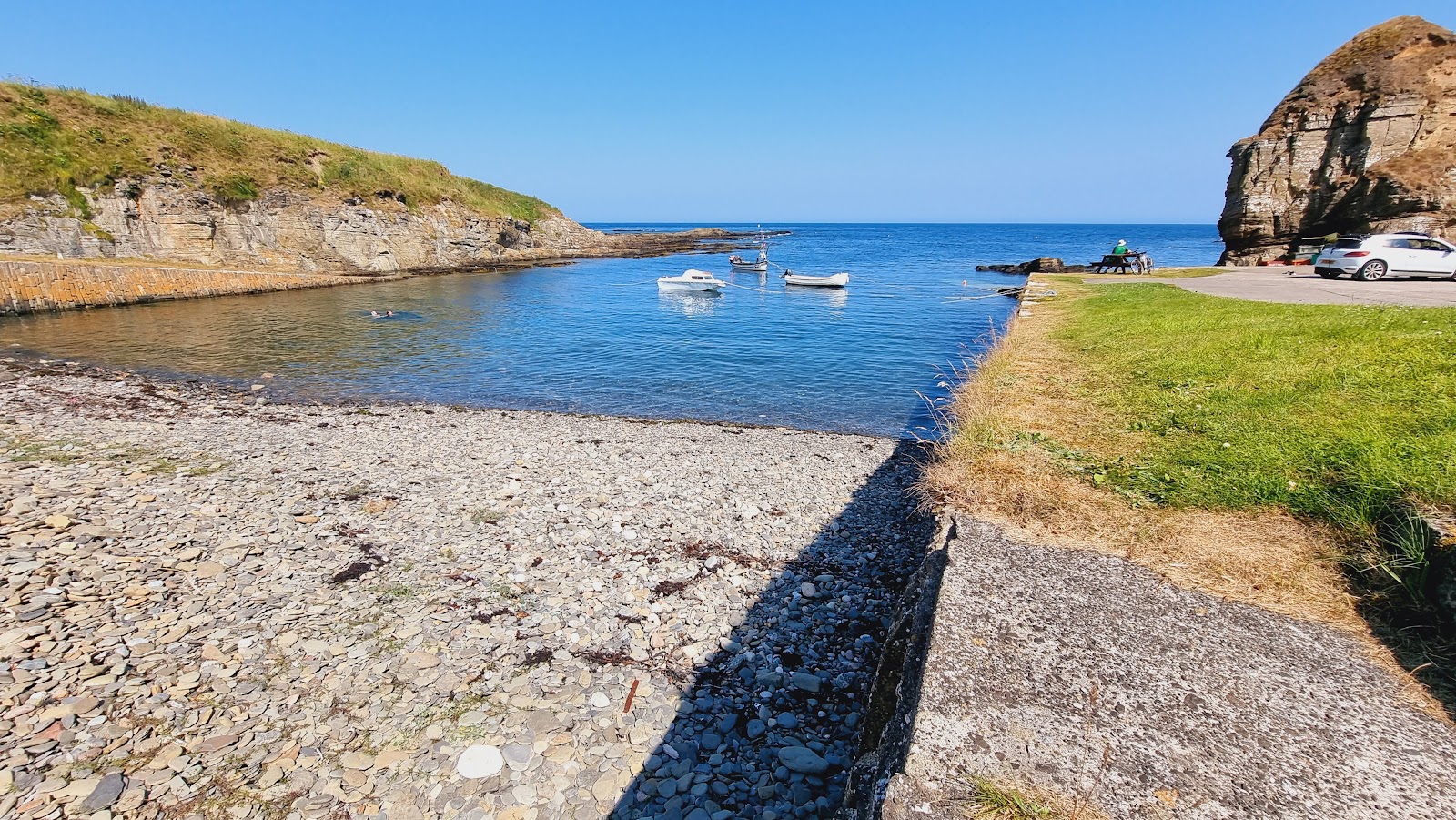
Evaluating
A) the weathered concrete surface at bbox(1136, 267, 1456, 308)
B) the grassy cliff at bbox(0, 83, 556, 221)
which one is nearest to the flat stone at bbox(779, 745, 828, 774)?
the weathered concrete surface at bbox(1136, 267, 1456, 308)

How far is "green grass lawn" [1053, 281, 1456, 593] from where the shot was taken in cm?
551

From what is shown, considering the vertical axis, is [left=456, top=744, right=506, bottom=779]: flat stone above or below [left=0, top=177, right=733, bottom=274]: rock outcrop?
below

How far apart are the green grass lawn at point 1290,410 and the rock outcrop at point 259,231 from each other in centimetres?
5245

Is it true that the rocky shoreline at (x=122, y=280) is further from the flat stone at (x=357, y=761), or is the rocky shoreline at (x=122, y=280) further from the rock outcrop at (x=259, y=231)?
the flat stone at (x=357, y=761)

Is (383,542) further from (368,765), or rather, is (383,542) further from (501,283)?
(501,283)

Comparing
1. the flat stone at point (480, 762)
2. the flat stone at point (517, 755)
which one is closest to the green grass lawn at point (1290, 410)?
the flat stone at point (517, 755)

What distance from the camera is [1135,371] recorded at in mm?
11500

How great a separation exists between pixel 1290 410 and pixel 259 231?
193 ft

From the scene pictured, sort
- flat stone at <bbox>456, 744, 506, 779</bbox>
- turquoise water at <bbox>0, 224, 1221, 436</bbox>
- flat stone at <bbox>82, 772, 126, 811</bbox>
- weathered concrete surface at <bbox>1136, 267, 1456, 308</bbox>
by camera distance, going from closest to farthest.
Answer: flat stone at <bbox>82, 772, 126, 811</bbox> → flat stone at <bbox>456, 744, 506, 779</bbox> → weathered concrete surface at <bbox>1136, 267, 1456, 308</bbox> → turquoise water at <bbox>0, 224, 1221, 436</bbox>

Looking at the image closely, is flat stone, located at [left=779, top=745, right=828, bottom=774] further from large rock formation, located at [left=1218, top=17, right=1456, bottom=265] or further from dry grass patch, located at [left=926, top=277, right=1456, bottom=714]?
large rock formation, located at [left=1218, top=17, right=1456, bottom=265]

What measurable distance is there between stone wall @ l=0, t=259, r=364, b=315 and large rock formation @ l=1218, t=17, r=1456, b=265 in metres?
67.4

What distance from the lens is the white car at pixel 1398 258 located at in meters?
23.2

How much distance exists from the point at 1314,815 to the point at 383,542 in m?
9.47

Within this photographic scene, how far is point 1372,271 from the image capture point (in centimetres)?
2405
